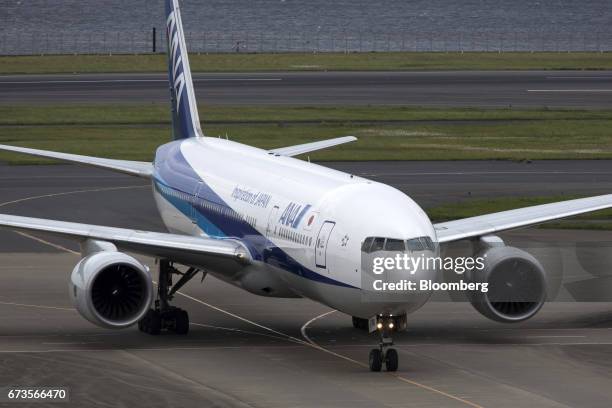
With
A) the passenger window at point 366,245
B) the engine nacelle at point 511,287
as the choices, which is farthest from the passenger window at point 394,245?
the engine nacelle at point 511,287

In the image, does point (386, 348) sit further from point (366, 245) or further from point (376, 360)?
point (366, 245)

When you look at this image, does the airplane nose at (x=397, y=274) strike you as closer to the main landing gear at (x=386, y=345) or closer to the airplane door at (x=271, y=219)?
the main landing gear at (x=386, y=345)

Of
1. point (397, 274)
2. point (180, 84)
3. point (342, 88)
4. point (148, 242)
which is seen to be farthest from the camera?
point (342, 88)

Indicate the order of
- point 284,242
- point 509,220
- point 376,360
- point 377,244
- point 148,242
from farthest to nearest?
point 509,220, point 148,242, point 284,242, point 376,360, point 377,244

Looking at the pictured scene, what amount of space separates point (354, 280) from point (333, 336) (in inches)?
255

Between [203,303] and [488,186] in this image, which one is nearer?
[203,303]

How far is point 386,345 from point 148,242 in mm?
7587

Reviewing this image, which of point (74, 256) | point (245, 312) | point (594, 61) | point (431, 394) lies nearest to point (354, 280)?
point (431, 394)

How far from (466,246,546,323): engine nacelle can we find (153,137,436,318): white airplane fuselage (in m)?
3.82

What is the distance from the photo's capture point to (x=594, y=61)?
15050cm

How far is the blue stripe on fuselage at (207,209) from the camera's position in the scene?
33531mm

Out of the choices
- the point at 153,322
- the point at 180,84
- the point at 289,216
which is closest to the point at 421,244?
the point at 289,216

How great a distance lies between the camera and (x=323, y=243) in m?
31.5

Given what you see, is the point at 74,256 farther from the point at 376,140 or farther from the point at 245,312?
the point at 376,140
